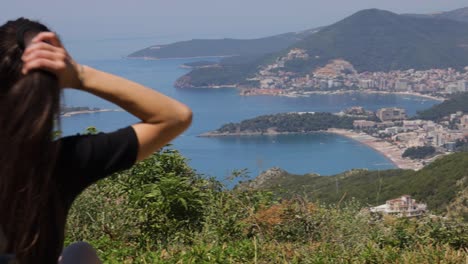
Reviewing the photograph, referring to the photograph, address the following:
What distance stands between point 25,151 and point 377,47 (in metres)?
106

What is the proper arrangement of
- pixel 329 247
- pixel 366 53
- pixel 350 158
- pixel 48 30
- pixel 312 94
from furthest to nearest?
pixel 366 53
pixel 312 94
pixel 350 158
pixel 329 247
pixel 48 30

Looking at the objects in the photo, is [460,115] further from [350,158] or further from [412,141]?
[350,158]

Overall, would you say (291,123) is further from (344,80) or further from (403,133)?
(344,80)

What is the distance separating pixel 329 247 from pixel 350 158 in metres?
42.0

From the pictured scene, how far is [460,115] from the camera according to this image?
59.9 m

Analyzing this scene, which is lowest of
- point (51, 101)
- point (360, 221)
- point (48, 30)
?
point (360, 221)

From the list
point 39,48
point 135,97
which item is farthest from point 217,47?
point 39,48

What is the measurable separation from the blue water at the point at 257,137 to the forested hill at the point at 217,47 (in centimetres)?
2100

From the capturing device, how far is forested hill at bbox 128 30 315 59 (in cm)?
11500

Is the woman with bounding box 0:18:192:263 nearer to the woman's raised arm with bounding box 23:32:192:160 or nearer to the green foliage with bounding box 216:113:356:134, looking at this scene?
the woman's raised arm with bounding box 23:32:192:160

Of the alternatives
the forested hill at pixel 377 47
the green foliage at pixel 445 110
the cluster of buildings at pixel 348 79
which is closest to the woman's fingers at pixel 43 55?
the green foliage at pixel 445 110

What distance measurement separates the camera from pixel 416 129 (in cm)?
5684

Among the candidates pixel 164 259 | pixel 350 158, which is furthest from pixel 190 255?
pixel 350 158

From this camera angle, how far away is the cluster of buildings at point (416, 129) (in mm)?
47750
